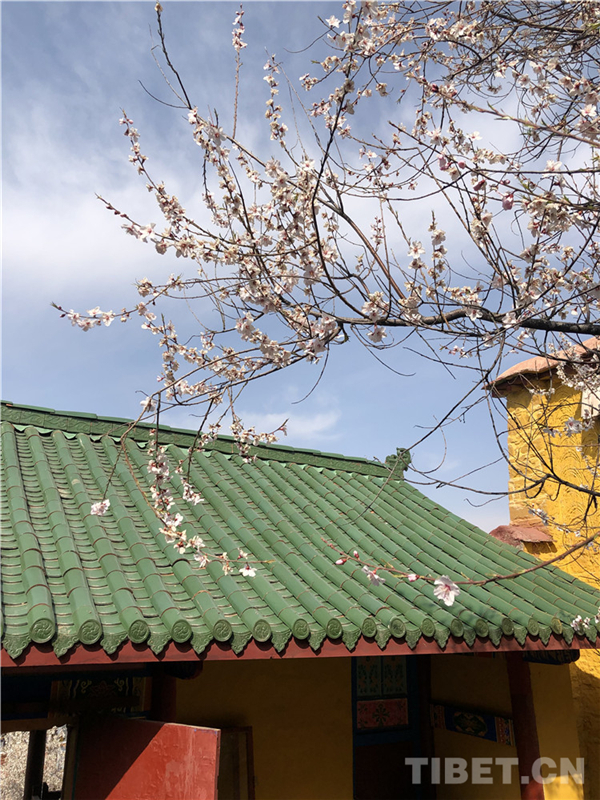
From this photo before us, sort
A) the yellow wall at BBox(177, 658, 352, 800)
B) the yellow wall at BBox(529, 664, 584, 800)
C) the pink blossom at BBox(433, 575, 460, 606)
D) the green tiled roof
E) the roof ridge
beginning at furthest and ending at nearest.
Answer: the yellow wall at BBox(529, 664, 584, 800), the roof ridge, the yellow wall at BBox(177, 658, 352, 800), the green tiled roof, the pink blossom at BBox(433, 575, 460, 606)

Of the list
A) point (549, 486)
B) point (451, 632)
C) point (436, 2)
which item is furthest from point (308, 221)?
point (549, 486)

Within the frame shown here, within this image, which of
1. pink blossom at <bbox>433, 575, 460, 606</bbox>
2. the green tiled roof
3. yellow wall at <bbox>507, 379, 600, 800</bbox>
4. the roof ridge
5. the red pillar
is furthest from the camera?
yellow wall at <bbox>507, 379, 600, 800</bbox>

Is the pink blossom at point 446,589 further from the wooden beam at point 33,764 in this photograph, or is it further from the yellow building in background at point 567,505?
the wooden beam at point 33,764

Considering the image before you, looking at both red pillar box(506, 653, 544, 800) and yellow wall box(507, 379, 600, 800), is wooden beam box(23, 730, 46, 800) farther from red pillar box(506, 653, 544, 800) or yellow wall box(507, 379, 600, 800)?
yellow wall box(507, 379, 600, 800)

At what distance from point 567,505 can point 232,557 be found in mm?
5132

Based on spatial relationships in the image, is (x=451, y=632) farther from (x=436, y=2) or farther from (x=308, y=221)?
(x=436, y=2)

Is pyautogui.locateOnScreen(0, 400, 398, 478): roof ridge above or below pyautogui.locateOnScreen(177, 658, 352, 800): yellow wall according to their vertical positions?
above

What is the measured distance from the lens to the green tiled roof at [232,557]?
337 centimetres

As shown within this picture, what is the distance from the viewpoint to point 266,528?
16.7ft

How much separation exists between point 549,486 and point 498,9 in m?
5.91

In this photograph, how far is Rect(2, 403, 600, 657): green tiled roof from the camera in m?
3.37

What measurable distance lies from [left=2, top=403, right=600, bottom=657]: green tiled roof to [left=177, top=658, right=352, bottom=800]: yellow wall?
1.19 m

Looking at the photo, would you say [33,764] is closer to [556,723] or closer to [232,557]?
[232,557]

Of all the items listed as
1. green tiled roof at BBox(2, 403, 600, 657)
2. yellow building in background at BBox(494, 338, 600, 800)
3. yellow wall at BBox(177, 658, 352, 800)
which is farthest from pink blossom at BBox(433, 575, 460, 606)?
yellow building in background at BBox(494, 338, 600, 800)
